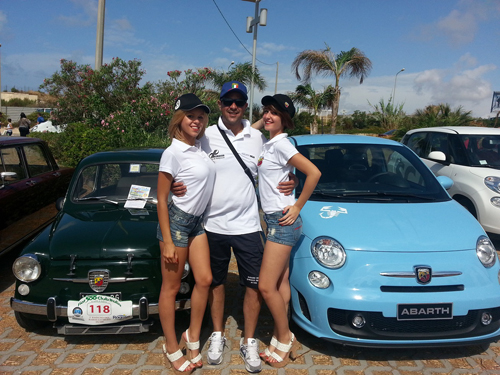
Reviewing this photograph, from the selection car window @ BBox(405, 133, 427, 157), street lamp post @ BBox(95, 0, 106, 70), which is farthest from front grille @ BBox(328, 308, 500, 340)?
street lamp post @ BBox(95, 0, 106, 70)

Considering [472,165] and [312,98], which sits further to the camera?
[312,98]

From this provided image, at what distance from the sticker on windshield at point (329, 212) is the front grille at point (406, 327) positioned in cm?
82

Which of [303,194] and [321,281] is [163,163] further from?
A: [321,281]

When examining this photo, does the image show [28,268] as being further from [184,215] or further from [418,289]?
[418,289]

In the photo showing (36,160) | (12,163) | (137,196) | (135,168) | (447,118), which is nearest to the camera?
(137,196)

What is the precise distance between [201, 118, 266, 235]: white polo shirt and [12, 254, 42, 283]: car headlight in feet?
4.70

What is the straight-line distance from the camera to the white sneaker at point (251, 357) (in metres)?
2.89

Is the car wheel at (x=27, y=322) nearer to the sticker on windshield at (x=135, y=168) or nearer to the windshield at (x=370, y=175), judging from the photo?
the sticker on windshield at (x=135, y=168)

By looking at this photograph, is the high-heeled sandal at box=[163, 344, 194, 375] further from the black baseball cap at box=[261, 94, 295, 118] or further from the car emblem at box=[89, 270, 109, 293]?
the black baseball cap at box=[261, 94, 295, 118]

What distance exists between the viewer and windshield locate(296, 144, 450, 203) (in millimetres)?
3773

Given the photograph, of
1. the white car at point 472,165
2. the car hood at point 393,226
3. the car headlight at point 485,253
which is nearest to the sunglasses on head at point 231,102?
the car hood at point 393,226

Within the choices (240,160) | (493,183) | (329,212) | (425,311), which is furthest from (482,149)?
(240,160)

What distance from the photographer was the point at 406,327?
9.25 ft

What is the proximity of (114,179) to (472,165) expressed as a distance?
5.21 m
